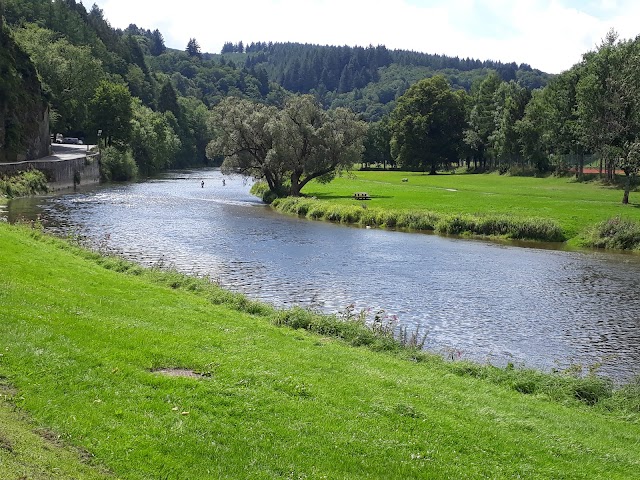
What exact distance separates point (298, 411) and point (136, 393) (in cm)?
273

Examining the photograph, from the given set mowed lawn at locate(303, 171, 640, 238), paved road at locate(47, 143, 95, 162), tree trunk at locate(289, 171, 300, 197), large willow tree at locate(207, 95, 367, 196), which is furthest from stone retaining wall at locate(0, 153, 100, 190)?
mowed lawn at locate(303, 171, 640, 238)

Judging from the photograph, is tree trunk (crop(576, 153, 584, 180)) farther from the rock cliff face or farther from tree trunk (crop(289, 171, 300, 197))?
the rock cliff face

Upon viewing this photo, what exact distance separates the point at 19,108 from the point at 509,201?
64275 millimetres

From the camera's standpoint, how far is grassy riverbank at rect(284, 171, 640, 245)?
53.1 m

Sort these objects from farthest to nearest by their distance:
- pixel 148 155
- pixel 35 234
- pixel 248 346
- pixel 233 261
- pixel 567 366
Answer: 1. pixel 148 155
2. pixel 233 261
3. pixel 35 234
4. pixel 567 366
5. pixel 248 346

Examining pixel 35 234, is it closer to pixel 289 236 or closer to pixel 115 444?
pixel 289 236

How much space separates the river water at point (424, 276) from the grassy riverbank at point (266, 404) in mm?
4760

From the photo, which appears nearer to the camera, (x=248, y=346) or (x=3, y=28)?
(x=248, y=346)

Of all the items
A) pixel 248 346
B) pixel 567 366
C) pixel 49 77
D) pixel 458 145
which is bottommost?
pixel 567 366

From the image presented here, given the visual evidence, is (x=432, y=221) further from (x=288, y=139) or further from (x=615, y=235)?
(x=288, y=139)

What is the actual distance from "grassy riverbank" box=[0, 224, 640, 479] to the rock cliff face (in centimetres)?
7126

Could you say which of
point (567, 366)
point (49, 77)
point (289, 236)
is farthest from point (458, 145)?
point (567, 366)

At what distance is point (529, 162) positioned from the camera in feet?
391

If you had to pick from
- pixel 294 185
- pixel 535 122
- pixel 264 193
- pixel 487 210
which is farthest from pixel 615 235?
pixel 535 122
